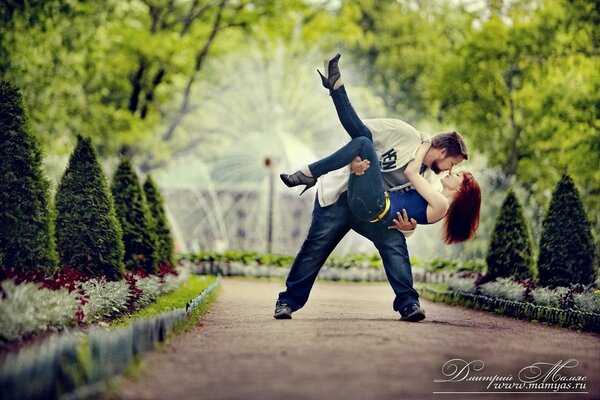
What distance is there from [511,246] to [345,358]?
809 centimetres

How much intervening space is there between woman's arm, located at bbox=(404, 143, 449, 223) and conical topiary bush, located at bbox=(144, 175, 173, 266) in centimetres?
788

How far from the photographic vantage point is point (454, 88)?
24.6 m

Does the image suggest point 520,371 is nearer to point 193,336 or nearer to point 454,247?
point 193,336

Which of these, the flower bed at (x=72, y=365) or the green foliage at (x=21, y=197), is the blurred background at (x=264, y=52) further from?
the flower bed at (x=72, y=365)

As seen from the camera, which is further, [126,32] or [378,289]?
[126,32]

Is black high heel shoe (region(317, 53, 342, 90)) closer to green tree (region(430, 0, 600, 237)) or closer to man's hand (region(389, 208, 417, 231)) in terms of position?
man's hand (region(389, 208, 417, 231))

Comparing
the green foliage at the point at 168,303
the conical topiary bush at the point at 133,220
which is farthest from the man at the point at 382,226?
the conical topiary bush at the point at 133,220

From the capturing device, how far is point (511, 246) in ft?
44.0

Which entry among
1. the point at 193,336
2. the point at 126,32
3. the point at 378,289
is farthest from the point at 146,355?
the point at 126,32

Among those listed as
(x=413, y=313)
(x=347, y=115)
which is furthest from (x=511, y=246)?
(x=347, y=115)

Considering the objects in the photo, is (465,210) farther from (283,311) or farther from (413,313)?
(283,311)

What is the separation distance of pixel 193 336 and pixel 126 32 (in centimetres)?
1674

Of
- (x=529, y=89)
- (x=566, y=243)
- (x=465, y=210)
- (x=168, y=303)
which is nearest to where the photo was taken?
(x=465, y=210)

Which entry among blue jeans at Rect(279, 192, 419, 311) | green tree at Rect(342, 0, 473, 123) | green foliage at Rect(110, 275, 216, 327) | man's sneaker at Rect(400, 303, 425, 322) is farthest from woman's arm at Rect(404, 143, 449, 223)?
green tree at Rect(342, 0, 473, 123)
